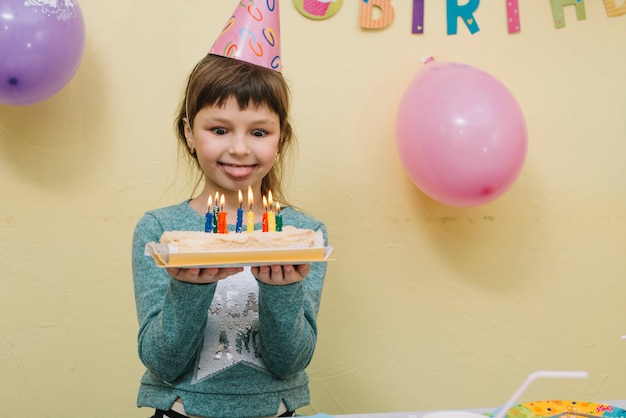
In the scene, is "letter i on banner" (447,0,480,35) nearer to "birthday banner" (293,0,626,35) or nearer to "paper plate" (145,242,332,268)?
"birthday banner" (293,0,626,35)

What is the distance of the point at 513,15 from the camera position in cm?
187

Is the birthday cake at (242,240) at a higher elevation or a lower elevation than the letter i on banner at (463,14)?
lower

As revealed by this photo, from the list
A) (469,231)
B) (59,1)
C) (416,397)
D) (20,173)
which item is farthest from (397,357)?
(59,1)

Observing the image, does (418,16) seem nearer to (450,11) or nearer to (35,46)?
(450,11)

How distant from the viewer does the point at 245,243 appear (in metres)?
0.91

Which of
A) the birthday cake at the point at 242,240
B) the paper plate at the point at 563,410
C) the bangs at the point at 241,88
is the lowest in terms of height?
the paper plate at the point at 563,410

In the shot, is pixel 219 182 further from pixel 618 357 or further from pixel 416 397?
pixel 618 357

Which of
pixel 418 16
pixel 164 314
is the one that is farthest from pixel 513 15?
pixel 164 314

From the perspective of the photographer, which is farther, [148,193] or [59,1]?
[148,193]

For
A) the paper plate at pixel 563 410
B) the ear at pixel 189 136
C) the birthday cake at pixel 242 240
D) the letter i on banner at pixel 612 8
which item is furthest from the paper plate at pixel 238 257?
the letter i on banner at pixel 612 8

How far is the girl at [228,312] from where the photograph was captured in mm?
1112

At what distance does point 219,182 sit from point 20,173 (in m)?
0.67

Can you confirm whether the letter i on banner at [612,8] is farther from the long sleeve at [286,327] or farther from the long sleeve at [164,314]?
the long sleeve at [164,314]

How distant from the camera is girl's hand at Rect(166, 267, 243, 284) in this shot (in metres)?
0.98
